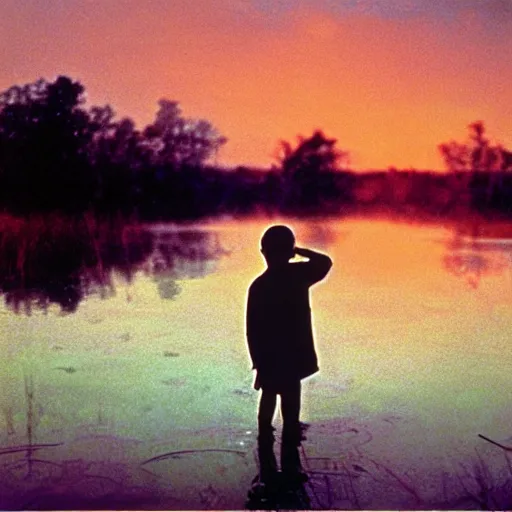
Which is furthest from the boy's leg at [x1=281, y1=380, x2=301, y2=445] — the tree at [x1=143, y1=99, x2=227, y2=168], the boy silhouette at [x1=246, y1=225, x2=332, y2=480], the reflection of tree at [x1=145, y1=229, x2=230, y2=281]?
the tree at [x1=143, y1=99, x2=227, y2=168]

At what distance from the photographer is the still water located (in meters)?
1.91

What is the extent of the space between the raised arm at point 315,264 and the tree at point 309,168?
31 cm

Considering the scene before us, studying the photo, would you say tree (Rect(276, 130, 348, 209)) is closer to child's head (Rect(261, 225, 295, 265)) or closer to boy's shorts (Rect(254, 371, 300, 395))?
child's head (Rect(261, 225, 295, 265))

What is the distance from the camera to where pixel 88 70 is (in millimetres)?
2004

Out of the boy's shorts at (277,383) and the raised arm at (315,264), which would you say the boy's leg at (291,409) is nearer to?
the boy's shorts at (277,383)

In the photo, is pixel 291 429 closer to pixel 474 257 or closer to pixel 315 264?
pixel 315 264

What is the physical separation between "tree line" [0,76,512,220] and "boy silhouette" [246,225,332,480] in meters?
0.27

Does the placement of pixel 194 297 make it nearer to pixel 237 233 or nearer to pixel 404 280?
pixel 237 233

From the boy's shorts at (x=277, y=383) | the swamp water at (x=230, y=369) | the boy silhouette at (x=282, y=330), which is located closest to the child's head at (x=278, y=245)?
the boy silhouette at (x=282, y=330)

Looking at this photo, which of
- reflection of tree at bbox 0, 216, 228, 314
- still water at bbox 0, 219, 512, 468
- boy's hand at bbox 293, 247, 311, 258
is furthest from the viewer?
reflection of tree at bbox 0, 216, 228, 314

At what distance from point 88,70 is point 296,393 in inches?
41.3

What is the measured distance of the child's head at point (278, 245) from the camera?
6.02 feet

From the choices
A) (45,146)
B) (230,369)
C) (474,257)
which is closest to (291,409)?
(230,369)

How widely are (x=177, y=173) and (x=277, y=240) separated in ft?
1.43
